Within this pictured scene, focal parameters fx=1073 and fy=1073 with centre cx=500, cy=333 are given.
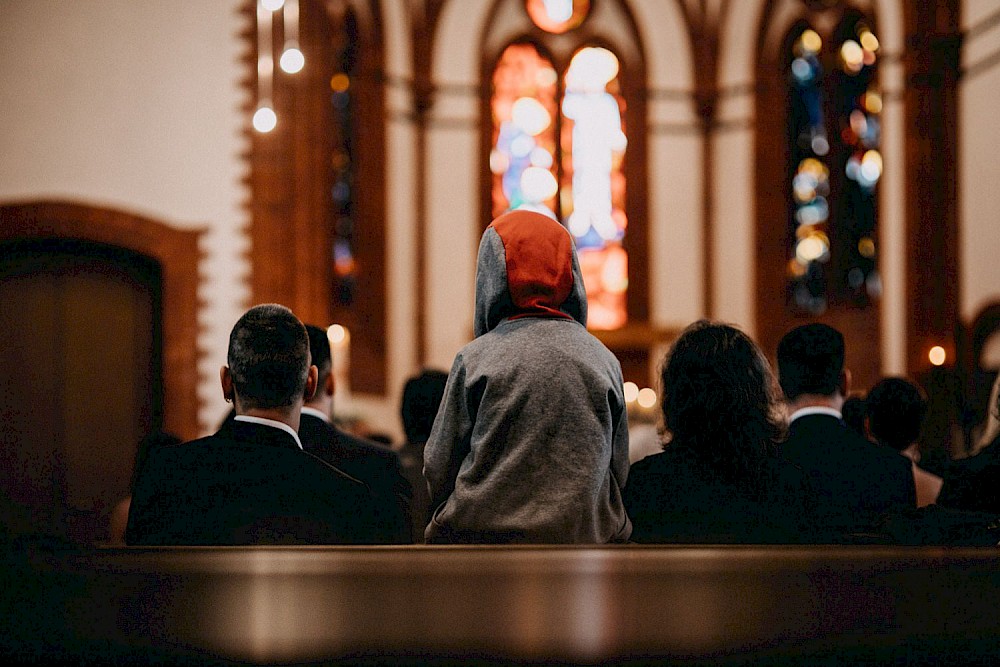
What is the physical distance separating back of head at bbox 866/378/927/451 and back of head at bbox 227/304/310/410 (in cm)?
200

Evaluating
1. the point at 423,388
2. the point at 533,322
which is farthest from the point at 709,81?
the point at 533,322

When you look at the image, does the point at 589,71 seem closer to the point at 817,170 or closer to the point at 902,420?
the point at 817,170

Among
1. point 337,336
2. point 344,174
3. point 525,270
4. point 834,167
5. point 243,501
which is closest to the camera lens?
point 243,501

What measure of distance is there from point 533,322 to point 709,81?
38.9 ft

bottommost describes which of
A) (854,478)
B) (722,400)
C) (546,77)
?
(854,478)

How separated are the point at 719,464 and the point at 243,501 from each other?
37.7 inches

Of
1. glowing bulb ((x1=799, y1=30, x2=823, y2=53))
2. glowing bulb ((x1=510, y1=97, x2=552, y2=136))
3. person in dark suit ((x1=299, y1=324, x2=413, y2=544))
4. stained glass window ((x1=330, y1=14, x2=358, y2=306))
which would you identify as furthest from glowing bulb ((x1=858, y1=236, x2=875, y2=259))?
person in dark suit ((x1=299, y1=324, x2=413, y2=544))

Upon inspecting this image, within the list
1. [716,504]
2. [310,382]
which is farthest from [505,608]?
[310,382]

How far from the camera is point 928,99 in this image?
1091 cm

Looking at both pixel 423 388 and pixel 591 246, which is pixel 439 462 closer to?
pixel 423 388

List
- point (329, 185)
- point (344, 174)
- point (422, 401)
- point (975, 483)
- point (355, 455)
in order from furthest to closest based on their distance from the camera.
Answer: point (344, 174)
point (329, 185)
point (422, 401)
point (355, 455)
point (975, 483)

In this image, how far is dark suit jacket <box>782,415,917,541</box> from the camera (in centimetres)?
265

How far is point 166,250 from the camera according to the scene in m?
7.99

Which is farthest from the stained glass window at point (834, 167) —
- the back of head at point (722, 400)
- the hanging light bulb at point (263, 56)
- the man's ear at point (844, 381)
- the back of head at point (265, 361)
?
the back of head at point (265, 361)
